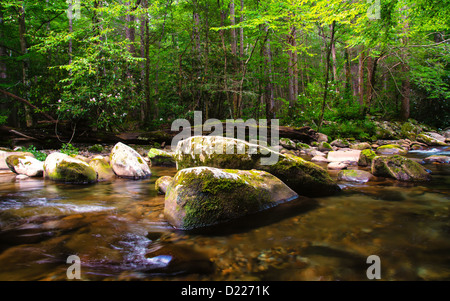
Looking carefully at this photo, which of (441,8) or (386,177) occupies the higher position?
(441,8)

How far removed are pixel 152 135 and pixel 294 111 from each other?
8240mm

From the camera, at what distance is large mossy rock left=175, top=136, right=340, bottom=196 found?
4.14 metres

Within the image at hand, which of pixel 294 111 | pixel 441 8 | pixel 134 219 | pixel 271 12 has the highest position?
pixel 271 12

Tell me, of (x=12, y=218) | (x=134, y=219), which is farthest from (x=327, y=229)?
(x=12, y=218)

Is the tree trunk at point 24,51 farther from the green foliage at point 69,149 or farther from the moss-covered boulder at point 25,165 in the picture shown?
the moss-covered boulder at point 25,165

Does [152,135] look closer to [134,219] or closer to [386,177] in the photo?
[134,219]

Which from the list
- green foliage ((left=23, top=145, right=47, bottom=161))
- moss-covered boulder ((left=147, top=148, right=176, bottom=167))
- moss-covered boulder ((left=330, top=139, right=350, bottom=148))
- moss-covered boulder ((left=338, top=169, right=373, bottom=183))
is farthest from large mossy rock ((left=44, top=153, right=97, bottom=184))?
moss-covered boulder ((left=330, top=139, right=350, bottom=148))

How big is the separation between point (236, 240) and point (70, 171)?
4.52 m

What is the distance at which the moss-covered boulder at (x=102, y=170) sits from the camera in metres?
5.69

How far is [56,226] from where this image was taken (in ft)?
9.39

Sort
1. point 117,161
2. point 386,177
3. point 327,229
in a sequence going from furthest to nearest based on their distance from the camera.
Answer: point 117,161, point 386,177, point 327,229

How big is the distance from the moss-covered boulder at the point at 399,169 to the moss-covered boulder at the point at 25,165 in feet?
25.8

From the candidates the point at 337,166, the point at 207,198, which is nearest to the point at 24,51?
the point at 207,198
